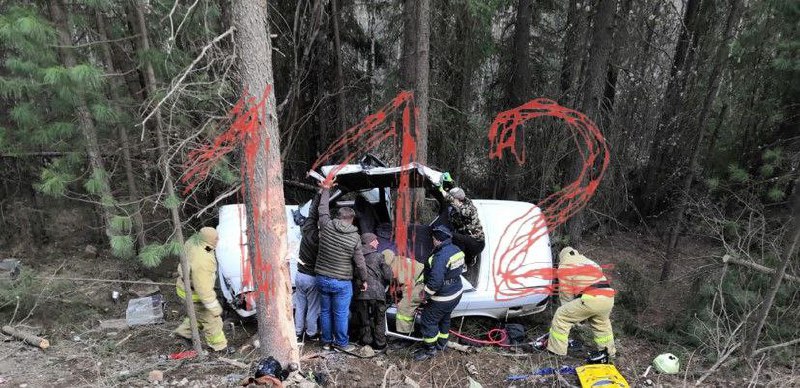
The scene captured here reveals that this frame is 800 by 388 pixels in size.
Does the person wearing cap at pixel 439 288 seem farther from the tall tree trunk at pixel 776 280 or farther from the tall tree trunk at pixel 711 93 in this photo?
the tall tree trunk at pixel 711 93

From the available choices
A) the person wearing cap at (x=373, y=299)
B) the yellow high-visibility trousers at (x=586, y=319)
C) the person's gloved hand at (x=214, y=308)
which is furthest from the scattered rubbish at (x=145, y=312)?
the yellow high-visibility trousers at (x=586, y=319)

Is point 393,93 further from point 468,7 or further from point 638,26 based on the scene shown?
point 638,26

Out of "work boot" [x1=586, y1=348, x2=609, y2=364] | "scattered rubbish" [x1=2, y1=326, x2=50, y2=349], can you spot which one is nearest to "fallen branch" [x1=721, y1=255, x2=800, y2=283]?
"work boot" [x1=586, y1=348, x2=609, y2=364]

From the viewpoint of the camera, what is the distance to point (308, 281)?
4.93 m

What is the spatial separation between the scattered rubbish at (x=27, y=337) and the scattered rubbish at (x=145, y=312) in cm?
80

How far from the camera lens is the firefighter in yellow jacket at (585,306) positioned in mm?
4793

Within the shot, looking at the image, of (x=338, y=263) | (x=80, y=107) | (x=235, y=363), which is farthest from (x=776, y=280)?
(x=80, y=107)

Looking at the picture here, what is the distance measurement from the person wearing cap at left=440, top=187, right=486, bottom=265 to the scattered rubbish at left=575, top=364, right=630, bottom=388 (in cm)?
167

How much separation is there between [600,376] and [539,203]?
3380mm

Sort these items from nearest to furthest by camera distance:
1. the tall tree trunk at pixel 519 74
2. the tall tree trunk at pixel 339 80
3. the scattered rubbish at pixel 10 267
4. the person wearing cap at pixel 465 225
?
1. the person wearing cap at pixel 465 225
2. the scattered rubbish at pixel 10 267
3. the tall tree trunk at pixel 339 80
4. the tall tree trunk at pixel 519 74

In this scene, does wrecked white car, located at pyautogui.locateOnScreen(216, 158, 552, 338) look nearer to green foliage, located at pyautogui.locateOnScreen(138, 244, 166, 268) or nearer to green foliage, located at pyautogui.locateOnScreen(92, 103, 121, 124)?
green foliage, located at pyautogui.locateOnScreen(138, 244, 166, 268)

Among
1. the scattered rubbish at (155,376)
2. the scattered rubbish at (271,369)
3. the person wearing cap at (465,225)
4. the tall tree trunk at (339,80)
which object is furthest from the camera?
the tall tree trunk at (339,80)

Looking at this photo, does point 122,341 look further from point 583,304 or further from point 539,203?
point 539,203

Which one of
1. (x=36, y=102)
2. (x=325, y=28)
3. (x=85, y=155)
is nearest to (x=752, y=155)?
(x=325, y=28)
